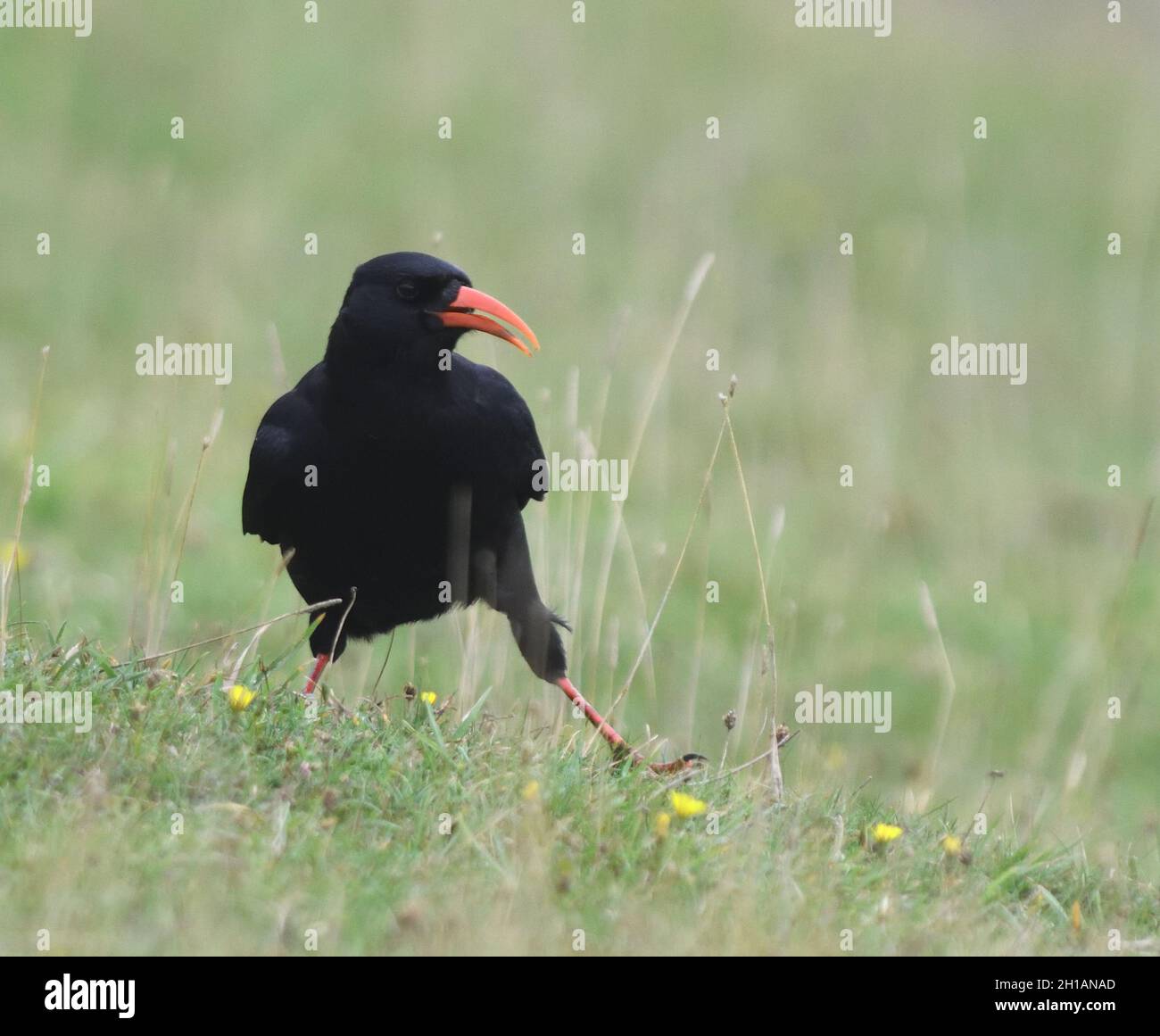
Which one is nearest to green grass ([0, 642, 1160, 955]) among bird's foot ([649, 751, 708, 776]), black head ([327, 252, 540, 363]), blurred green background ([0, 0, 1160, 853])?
bird's foot ([649, 751, 708, 776])

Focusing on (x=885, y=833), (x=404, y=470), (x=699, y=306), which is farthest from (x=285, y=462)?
(x=699, y=306)

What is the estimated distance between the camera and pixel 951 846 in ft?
14.7

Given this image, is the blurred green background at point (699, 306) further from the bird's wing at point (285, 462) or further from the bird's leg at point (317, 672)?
the bird's leg at point (317, 672)

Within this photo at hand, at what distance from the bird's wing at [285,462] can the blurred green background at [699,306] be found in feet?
1.17

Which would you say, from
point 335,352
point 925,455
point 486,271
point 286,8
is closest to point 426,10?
point 286,8

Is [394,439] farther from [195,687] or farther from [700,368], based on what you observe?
[700,368]

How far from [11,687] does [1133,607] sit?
8632mm

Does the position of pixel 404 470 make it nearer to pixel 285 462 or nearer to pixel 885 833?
pixel 285 462

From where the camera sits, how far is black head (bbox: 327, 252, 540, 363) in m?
5.54

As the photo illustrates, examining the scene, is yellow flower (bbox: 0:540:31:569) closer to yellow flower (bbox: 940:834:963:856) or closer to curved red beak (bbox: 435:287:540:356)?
curved red beak (bbox: 435:287:540:356)

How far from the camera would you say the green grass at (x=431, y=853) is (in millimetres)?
3490

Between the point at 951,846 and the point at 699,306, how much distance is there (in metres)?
10.1

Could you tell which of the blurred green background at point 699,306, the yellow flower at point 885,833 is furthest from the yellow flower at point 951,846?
the blurred green background at point 699,306

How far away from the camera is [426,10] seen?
18750 mm
